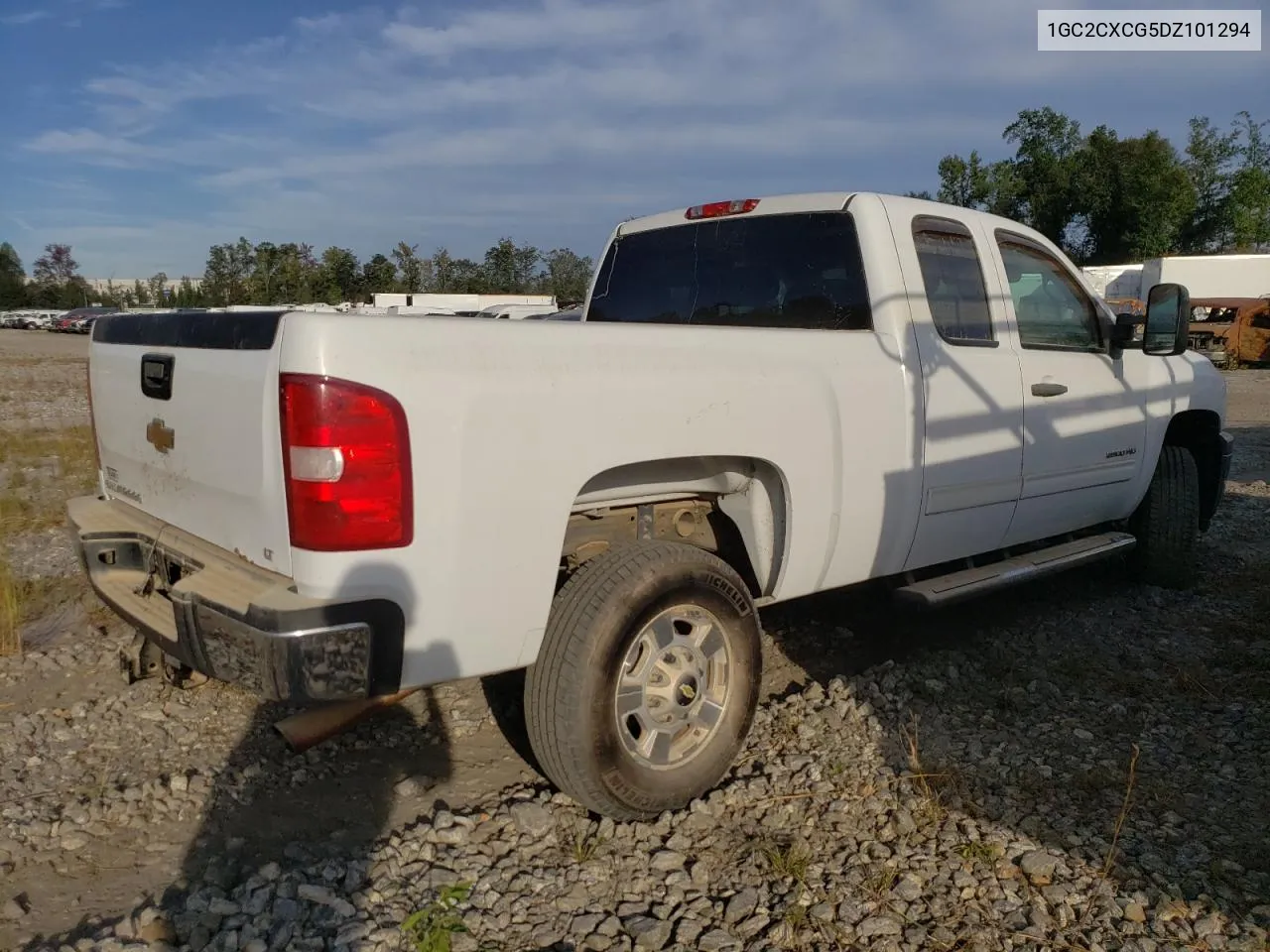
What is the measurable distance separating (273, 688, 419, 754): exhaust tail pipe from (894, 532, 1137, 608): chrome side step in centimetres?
216

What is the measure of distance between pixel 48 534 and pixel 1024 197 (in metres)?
49.6

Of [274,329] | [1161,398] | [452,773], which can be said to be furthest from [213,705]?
[1161,398]

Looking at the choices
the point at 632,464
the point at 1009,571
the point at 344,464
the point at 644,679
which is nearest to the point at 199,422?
the point at 344,464

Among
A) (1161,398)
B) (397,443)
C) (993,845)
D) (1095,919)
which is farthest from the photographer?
(1161,398)

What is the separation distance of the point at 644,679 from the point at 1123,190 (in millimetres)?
51825

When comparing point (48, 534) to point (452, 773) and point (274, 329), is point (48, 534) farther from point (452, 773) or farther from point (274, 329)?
point (274, 329)

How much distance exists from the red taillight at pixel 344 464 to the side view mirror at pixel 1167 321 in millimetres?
3917

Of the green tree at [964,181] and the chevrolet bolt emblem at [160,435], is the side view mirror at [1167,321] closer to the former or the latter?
the chevrolet bolt emblem at [160,435]

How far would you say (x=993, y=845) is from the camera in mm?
3189

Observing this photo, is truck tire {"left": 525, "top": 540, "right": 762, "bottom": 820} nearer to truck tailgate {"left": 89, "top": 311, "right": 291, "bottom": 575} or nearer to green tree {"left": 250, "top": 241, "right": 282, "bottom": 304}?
truck tailgate {"left": 89, "top": 311, "right": 291, "bottom": 575}

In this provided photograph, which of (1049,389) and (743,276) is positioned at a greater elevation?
(743,276)

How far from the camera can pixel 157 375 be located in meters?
3.23

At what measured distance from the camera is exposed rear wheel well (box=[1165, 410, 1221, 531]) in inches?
232

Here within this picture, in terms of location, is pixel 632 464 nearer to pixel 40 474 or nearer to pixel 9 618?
pixel 9 618
